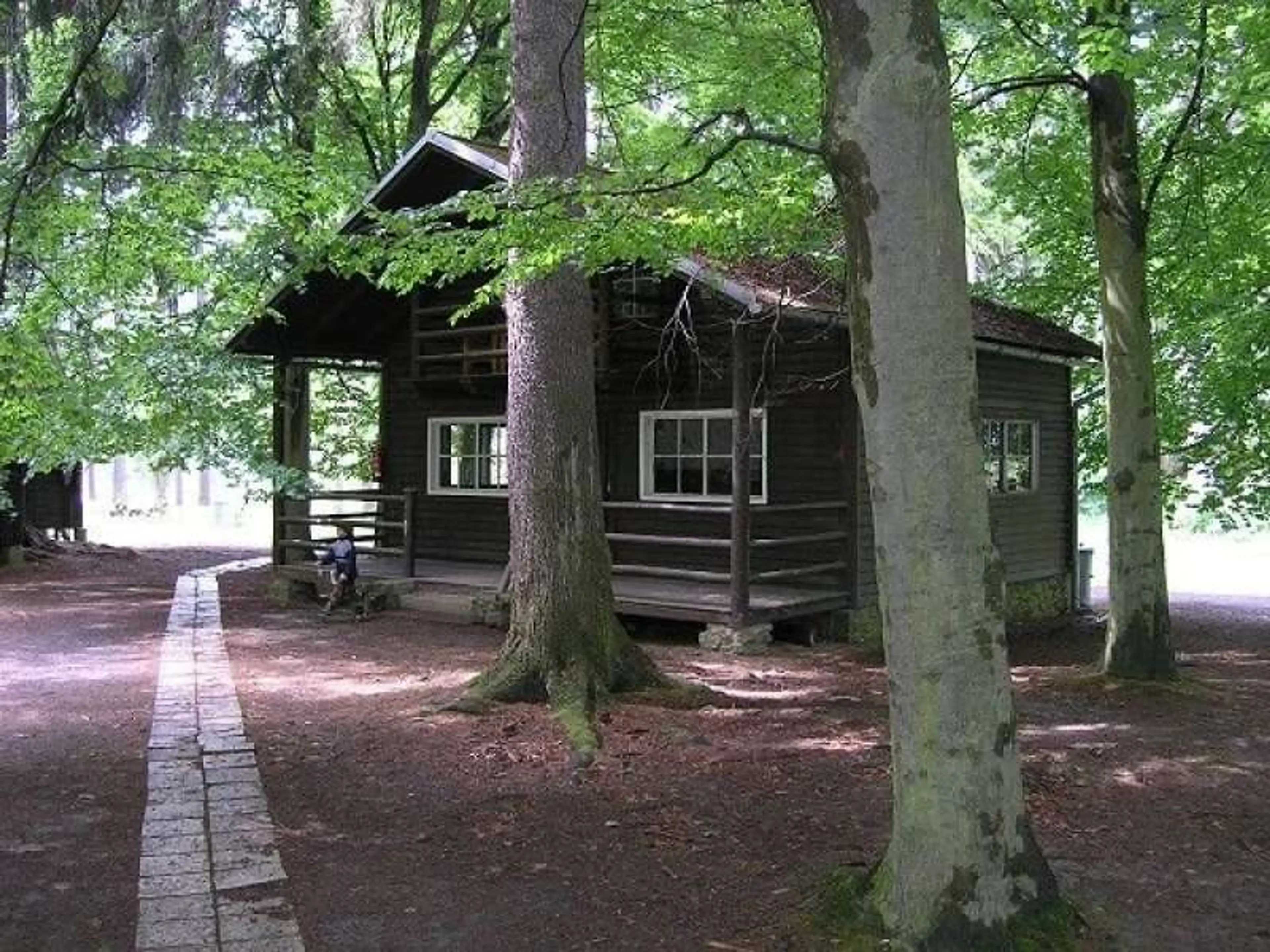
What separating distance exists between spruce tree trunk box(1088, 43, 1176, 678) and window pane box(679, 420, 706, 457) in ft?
18.8

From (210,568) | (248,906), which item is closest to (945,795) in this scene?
(248,906)

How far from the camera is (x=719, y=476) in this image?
1427 cm

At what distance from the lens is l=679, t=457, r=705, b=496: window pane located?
14.4 m

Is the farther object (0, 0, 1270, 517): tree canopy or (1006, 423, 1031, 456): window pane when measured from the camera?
(1006, 423, 1031, 456): window pane

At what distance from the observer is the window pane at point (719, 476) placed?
14.2 metres

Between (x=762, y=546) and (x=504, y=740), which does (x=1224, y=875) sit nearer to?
(x=504, y=740)

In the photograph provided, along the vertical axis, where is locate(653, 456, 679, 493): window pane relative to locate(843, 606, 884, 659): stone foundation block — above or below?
above

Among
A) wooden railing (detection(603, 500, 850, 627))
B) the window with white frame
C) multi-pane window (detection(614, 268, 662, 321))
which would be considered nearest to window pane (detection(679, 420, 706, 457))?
wooden railing (detection(603, 500, 850, 627))

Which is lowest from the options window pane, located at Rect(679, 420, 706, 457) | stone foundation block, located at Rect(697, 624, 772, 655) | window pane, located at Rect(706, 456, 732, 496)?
stone foundation block, located at Rect(697, 624, 772, 655)

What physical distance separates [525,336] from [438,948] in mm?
4775

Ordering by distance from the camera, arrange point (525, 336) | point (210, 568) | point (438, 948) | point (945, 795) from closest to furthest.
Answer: point (945, 795)
point (438, 948)
point (525, 336)
point (210, 568)

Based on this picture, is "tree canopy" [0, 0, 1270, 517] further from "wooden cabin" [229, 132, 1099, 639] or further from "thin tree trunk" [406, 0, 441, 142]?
"wooden cabin" [229, 132, 1099, 639]

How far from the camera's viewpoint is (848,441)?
513 inches

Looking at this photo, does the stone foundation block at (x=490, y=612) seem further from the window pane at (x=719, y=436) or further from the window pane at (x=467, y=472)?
the window pane at (x=467, y=472)
